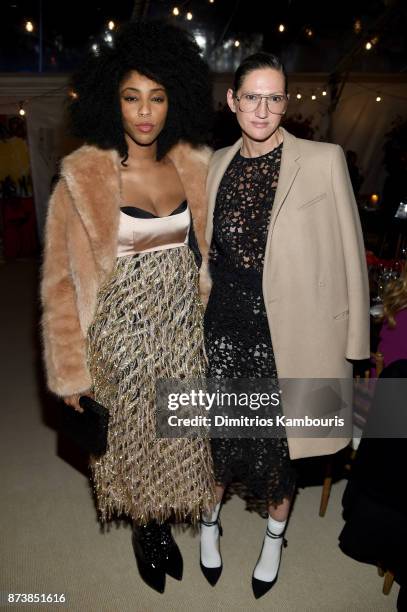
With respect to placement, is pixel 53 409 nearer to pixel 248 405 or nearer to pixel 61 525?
pixel 61 525

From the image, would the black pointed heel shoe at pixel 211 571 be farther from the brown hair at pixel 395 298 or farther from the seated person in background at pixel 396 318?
the brown hair at pixel 395 298

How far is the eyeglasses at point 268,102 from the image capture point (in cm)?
165

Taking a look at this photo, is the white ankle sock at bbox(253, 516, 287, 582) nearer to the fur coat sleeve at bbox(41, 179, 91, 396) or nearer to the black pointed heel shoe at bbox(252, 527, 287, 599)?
the black pointed heel shoe at bbox(252, 527, 287, 599)

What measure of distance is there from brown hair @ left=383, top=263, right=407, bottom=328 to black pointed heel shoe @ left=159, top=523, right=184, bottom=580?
3.93ft

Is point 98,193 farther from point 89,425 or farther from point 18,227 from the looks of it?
point 18,227

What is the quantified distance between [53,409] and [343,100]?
6.04 metres

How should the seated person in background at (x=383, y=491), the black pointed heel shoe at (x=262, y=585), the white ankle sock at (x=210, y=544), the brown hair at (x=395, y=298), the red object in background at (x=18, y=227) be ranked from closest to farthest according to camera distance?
the seated person in background at (x=383, y=491) < the brown hair at (x=395, y=298) < the black pointed heel shoe at (x=262, y=585) < the white ankle sock at (x=210, y=544) < the red object in background at (x=18, y=227)

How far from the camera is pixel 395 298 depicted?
6.04ft

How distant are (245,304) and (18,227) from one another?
6.73 m

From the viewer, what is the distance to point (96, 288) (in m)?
1.79

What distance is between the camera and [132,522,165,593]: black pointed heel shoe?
2094 millimetres

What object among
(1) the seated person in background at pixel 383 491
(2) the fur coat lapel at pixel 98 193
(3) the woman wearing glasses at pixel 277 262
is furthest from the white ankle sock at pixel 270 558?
(2) the fur coat lapel at pixel 98 193

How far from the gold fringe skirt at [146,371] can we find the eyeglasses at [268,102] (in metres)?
0.53

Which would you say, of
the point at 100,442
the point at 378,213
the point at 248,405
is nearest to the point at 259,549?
the point at 248,405
